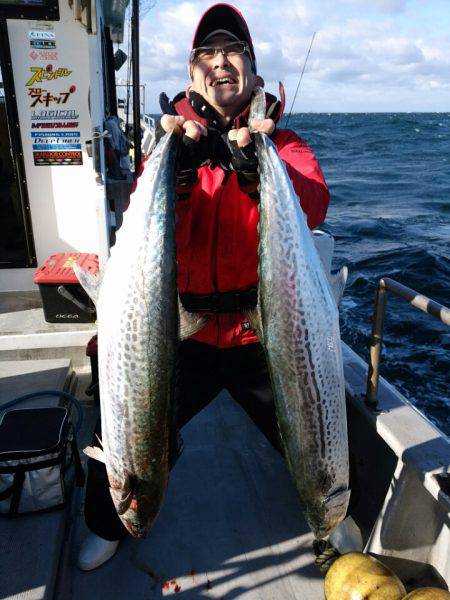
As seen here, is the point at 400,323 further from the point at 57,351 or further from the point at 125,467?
the point at 125,467

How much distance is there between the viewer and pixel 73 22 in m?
4.54

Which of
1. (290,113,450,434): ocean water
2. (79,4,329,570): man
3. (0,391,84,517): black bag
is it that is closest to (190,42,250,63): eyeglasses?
(79,4,329,570): man

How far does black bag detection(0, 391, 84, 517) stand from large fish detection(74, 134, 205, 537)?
93 centimetres

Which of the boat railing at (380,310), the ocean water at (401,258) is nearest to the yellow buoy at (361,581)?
the boat railing at (380,310)

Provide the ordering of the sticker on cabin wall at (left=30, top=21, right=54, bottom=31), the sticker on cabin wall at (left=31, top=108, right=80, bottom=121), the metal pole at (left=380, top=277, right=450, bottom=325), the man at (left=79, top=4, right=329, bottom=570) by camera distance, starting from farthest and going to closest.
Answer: the sticker on cabin wall at (left=31, top=108, right=80, bottom=121)
the sticker on cabin wall at (left=30, top=21, right=54, bottom=31)
the metal pole at (left=380, top=277, right=450, bottom=325)
the man at (left=79, top=4, right=329, bottom=570)

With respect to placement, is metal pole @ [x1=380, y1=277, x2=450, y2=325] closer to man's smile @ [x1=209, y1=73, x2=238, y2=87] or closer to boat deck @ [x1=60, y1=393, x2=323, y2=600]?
man's smile @ [x1=209, y1=73, x2=238, y2=87]

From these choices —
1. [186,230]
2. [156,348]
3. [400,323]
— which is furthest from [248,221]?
[400,323]

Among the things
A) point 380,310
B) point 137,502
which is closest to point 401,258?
point 380,310

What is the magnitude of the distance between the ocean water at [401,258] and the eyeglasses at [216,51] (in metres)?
5.15

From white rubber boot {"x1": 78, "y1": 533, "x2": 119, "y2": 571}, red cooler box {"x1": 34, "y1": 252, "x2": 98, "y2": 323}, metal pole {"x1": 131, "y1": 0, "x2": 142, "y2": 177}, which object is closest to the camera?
white rubber boot {"x1": 78, "y1": 533, "x2": 119, "y2": 571}

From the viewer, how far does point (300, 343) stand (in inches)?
72.3

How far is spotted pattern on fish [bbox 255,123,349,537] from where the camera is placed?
1787 mm

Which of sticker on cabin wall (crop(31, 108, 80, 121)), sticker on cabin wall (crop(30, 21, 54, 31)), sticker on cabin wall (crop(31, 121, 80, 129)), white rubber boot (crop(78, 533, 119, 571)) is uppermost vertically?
sticker on cabin wall (crop(30, 21, 54, 31))

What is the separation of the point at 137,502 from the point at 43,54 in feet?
14.3
